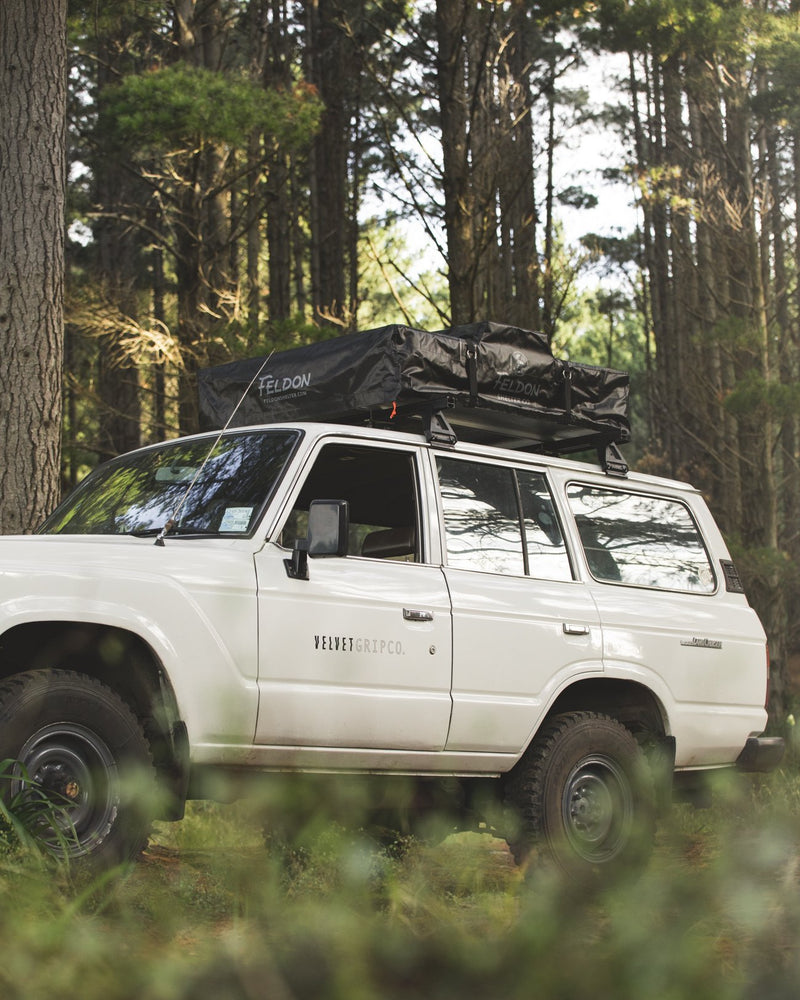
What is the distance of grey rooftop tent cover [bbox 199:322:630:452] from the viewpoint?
6062 mm

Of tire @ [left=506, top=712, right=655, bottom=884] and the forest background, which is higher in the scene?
the forest background

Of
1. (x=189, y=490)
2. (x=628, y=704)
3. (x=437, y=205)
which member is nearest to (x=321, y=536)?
(x=189, y=490)

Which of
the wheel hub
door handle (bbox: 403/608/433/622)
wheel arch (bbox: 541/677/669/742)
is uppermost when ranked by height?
door handle (bbox: 403/608/433/622)

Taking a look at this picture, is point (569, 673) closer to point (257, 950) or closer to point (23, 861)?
point (23, 861)

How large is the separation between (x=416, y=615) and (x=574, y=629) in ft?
3.65

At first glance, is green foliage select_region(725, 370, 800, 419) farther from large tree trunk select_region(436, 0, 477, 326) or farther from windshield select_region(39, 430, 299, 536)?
windshield select_region(39, 430, 299, 536)

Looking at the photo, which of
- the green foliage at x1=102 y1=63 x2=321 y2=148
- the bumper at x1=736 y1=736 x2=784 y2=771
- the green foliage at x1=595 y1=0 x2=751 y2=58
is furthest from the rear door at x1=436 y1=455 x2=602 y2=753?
the green foliage at x1=595 y1=0 x2=751 y2=58

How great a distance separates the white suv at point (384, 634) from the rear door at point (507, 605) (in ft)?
0.04

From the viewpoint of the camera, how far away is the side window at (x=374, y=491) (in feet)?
19.6

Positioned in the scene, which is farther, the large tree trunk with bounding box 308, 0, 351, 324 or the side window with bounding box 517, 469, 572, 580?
the large tree trunk with bounding box 308, 0, 351, 324

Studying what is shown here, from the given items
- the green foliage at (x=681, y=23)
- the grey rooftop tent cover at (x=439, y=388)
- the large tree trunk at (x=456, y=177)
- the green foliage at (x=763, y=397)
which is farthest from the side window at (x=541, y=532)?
the green foliage at (x=681, y=23)

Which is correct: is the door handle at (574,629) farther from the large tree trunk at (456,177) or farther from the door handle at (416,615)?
the large tree trunk at (456,177)

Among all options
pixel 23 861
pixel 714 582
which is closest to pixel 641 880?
pixel 23 861

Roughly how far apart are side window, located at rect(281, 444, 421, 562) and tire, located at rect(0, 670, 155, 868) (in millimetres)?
1323
